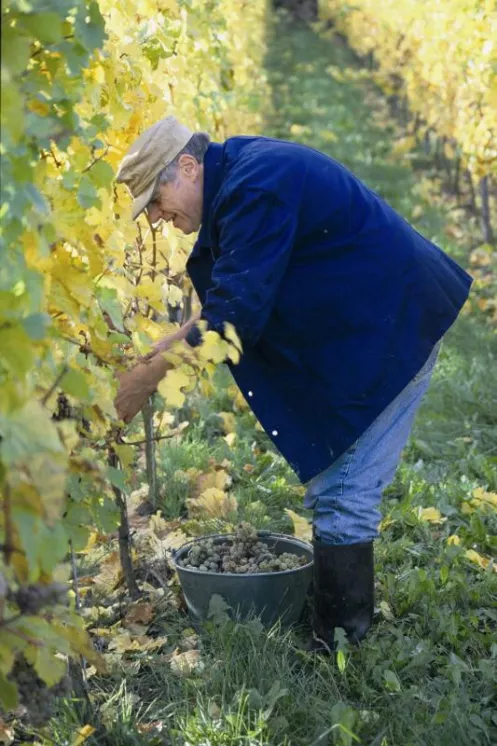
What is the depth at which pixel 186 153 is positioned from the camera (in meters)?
2.81

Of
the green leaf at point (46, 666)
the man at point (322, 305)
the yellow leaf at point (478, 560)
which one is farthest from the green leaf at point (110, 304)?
the yellow leaf at point (478, 560)

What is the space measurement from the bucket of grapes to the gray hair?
3.64 feet

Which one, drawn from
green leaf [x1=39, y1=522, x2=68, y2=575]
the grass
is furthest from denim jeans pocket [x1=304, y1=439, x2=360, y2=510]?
green leaf [x1=39, y1=522, x2=68, y2=575]

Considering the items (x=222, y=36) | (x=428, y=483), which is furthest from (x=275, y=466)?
(x=222, y=36)

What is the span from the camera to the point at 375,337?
290cm

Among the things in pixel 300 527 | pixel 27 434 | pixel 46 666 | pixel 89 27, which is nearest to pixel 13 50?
pixel 89 27

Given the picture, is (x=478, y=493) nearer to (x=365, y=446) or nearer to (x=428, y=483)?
(x=428, y=483)

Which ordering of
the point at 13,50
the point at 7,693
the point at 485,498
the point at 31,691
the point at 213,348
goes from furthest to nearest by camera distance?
1. the point at 485,498
2. the point at 213,348
3. the point at 31,691
4. the point at 7,693
5. the point at 13,50

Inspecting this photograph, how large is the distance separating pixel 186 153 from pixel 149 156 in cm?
13

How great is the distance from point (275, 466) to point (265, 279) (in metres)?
1.94

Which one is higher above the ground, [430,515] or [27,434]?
[27,434]

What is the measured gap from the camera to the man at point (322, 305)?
2.69 metres

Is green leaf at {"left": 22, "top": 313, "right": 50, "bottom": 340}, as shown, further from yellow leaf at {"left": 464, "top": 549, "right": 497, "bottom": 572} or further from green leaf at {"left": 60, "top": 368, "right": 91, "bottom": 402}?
yellow leaf at {"left": 464, "top": 549, "right": 497, "bottom": 572}

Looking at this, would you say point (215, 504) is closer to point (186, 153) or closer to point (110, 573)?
point (110, 573)
